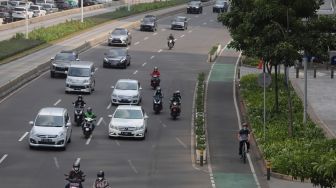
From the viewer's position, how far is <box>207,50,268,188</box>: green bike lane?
31703 millimetres

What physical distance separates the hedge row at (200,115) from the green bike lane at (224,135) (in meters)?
0.47

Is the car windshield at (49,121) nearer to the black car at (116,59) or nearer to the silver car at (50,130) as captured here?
the silver car at (50,130)

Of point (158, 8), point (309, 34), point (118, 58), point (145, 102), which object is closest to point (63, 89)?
point (145, 102)

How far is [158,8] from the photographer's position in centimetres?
12281

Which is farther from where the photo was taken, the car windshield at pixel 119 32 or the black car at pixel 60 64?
the car windshield at pixel 119 32

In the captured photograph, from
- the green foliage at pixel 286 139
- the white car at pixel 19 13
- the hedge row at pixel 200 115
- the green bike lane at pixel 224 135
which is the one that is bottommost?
the green bike lane at pixel 224 135

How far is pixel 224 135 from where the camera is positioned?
132 feet

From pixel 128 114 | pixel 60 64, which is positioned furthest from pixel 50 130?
pixel 60 64

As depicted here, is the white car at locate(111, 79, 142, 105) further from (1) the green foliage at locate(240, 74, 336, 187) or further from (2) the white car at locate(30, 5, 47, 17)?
(2) the white car at locate(30, 5, 47, 17)

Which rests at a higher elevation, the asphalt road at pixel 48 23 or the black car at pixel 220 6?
the black car at pixel 220 6

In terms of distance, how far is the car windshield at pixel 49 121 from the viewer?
35469 millimetres

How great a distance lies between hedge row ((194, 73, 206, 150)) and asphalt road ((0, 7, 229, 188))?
1.83 ft

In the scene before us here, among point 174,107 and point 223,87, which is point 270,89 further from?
point 174,107

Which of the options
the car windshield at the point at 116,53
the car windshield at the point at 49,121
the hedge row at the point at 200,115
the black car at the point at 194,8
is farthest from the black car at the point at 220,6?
the car windshield at the point at 49,121
